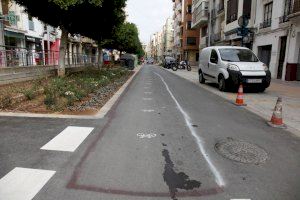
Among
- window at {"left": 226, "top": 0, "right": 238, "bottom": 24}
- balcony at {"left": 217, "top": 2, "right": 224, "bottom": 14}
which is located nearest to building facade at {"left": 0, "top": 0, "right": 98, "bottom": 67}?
window at {"left": 226, "top": 0, "right": 238, "bottom": 24}

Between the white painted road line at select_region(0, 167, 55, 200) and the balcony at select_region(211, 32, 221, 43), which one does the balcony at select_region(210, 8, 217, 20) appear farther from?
the white painted road line at select_region(0, 167, 55, 200)

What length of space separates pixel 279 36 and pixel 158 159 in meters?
20.3

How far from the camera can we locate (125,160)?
168 inches

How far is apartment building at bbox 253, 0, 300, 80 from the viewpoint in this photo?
19.0 m

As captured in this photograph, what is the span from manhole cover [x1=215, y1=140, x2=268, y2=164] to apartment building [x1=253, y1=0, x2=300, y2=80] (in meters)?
15.7

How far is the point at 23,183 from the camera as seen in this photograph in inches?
134

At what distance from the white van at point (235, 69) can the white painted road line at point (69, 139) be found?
27.1ft

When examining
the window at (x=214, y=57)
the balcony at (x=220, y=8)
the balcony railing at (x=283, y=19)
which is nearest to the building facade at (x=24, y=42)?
the window at (x=214, y=57)

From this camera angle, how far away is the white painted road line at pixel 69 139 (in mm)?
4691

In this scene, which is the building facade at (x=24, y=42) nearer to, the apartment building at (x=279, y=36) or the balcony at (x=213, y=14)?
the apartment building at (x=279, y=36)

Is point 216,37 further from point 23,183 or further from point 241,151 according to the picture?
point 23,183

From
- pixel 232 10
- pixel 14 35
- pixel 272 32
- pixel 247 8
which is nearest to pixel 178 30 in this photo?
pixel 232 10

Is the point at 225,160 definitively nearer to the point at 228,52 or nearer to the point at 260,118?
the point at 260,118

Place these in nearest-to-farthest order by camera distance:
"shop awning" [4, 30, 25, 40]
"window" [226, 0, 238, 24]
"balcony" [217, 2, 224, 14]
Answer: "shop awning" [4, 30, 25, 40], "window" [226, 0, 238, 24], "balcony" [217, 2, 224, 14]
